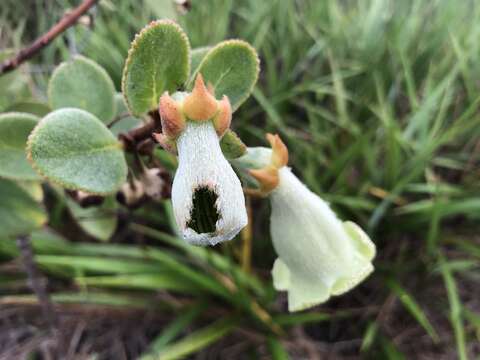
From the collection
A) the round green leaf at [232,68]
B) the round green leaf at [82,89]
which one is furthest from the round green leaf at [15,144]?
the round green leaf at [232,68]

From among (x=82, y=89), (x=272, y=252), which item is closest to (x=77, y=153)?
(x=82, y=89)

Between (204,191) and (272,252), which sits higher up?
(204,191)

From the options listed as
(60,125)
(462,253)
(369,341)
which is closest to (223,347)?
(369,341)

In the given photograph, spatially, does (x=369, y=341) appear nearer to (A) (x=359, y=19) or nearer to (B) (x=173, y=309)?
(B) (x=173, y=309)

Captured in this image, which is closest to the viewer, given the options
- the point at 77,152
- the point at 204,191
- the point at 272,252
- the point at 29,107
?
the point at 204,191

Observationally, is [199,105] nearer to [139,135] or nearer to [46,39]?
[139,135]
